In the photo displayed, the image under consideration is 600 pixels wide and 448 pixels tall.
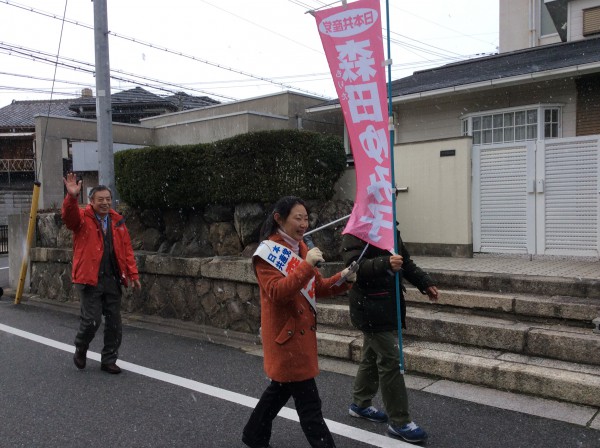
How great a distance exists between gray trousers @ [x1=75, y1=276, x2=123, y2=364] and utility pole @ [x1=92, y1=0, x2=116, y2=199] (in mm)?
3322

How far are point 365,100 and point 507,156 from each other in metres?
5.08

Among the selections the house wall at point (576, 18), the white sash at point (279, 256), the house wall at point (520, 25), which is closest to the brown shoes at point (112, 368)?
the white sash at point (279, 256)

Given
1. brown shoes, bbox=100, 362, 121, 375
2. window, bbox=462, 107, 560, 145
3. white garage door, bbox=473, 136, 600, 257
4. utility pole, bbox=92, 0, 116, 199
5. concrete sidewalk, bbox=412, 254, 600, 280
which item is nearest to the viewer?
brown shoes, bbox=100, 362, 121, 375

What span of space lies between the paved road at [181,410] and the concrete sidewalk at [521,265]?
260 centimetres

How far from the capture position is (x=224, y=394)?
4781 mm

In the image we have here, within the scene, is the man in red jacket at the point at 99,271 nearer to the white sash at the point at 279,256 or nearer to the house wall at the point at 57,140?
the white sash at the point at 279,256

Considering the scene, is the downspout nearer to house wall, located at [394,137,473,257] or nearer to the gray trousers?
house wall, located at [394,137,473,257]

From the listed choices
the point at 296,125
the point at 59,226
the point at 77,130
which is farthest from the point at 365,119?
the point at 77,130

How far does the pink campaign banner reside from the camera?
3.78 meters

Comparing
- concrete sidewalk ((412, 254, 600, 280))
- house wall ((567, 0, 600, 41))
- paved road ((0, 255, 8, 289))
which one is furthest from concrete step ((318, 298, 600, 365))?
house wall ((567, 0, 600, 41))

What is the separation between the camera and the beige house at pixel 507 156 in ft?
25.2

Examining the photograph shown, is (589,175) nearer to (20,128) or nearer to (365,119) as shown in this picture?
(365,119)

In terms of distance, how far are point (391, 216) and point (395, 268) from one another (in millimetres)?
491

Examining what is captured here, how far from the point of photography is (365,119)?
3885 mm
